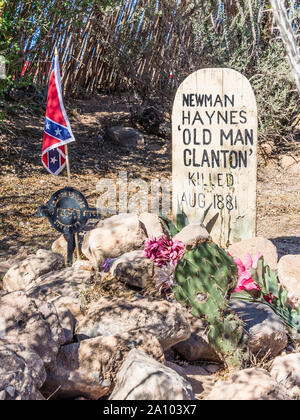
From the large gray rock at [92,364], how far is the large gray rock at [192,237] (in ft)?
3.91

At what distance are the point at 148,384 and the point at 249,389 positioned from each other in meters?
0.45

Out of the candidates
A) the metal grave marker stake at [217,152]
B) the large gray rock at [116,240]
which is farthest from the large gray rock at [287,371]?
the metal grave marker stake at [217,152]

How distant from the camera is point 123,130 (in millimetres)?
8680

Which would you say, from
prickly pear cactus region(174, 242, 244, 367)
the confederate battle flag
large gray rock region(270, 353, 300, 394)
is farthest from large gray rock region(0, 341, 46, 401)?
the confederate battle flag

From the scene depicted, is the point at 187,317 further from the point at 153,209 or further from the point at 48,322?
the point at 153,209

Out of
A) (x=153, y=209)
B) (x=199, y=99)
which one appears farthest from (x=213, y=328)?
(x=153, y=209)

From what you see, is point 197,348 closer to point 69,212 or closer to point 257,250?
point 257,250

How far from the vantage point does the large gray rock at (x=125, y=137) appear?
28.2ft

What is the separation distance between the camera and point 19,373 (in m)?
2.12

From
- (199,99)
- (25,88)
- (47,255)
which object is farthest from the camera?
(25,88)

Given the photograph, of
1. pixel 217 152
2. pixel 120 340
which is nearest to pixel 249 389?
pixel 120 340

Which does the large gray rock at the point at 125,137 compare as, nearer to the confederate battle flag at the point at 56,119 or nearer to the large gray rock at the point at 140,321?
the confederate battle flag at the point at 56,119

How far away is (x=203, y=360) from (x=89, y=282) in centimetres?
89
